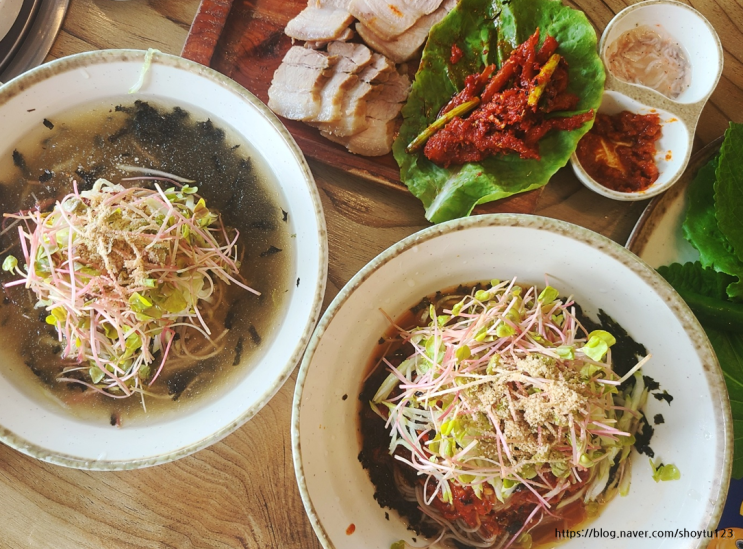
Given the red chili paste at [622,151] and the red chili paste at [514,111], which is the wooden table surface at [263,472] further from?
the red chili paste at [514,111]

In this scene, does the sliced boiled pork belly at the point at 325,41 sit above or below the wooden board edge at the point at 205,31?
above

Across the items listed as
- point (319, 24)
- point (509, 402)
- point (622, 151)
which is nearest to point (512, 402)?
point (509, 402)

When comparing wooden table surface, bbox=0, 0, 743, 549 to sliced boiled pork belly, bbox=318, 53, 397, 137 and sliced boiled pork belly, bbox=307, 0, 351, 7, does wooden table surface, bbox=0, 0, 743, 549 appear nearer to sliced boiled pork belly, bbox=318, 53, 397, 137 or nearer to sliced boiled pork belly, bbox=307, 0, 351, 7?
sliced boiled pork belly, bbox=318, 53, 397, 137

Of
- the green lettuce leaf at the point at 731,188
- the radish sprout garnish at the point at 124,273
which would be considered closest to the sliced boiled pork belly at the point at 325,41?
the radish sprout garnish at the point at 124,273

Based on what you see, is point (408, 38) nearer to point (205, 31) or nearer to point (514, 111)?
point (514, 111)

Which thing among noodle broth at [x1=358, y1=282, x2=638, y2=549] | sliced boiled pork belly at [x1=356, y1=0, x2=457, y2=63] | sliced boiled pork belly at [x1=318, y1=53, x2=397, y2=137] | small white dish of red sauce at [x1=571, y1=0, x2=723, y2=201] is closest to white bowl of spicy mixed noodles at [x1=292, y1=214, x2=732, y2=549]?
noodle broth at [x1=358, y1=282, x2=638, y2=549]

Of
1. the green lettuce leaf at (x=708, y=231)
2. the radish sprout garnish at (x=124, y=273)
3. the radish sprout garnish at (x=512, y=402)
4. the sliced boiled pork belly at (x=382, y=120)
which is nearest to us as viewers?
the radish sprout garnish at (x=512, y=402)

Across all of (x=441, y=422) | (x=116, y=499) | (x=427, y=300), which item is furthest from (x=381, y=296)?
(x=116, y=499)
